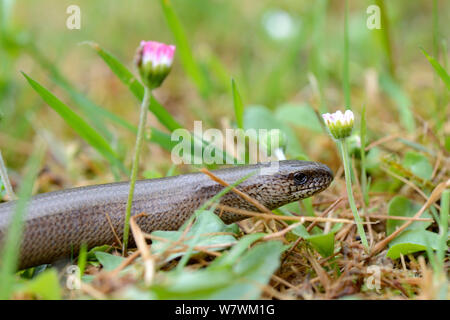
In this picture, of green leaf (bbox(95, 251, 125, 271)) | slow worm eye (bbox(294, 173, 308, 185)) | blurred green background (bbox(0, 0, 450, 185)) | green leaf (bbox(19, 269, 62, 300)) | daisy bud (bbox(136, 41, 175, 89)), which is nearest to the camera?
green leaf (bbox(19, 269, 62, 300))

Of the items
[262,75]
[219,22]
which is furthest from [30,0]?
[262,75]

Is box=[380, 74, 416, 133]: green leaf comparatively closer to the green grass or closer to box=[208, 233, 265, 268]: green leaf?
the green grass

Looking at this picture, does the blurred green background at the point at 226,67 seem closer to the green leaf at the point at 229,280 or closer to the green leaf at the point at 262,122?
the green leaf at the point at 262,122

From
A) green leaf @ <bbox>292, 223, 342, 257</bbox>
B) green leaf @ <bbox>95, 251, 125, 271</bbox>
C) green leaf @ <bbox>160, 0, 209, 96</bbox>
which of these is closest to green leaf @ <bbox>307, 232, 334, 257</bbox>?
green leaf @ <bbox>292, 223, 342, 257</bbox>

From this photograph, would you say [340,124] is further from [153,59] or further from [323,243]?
[153,59]
